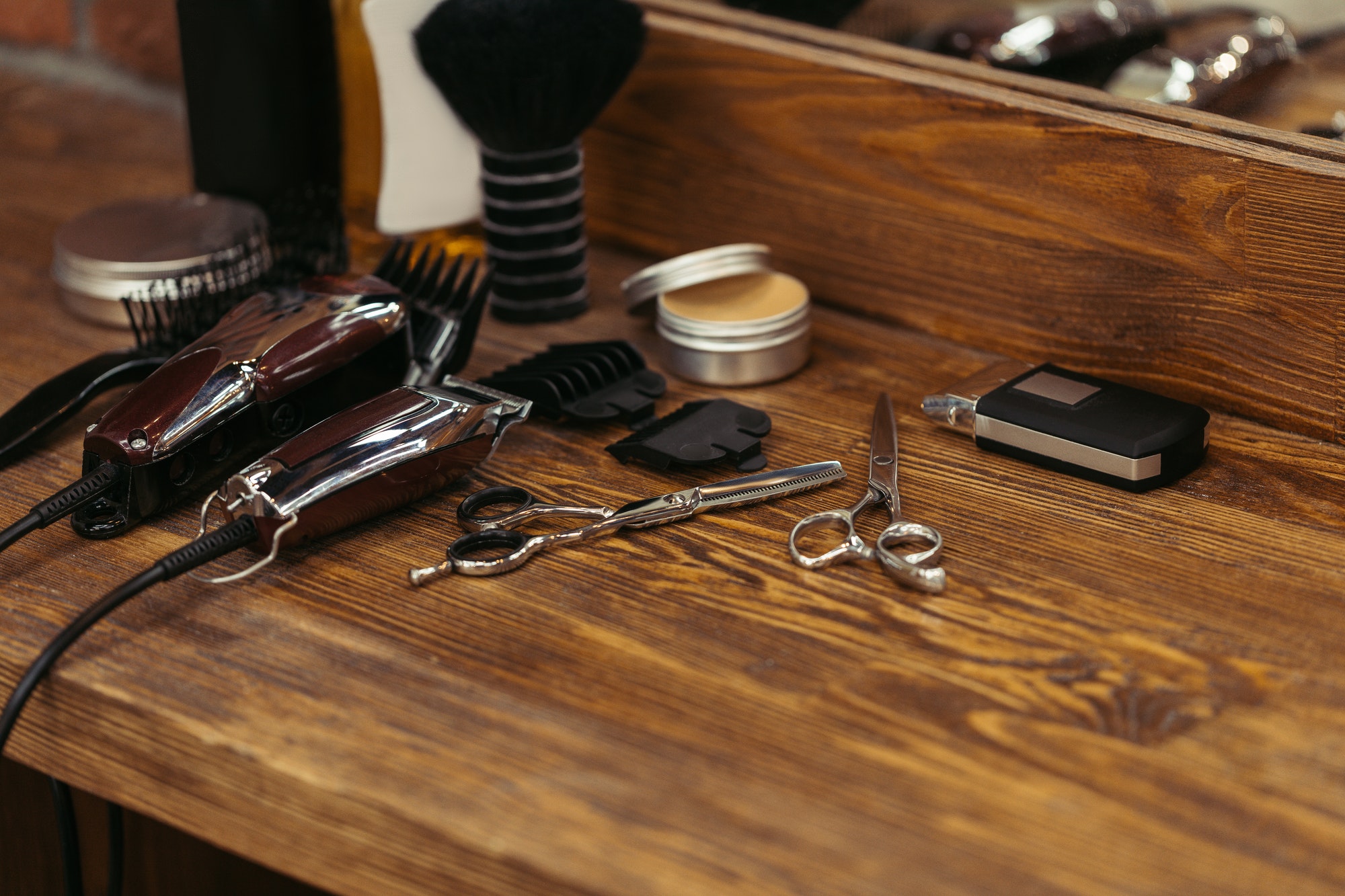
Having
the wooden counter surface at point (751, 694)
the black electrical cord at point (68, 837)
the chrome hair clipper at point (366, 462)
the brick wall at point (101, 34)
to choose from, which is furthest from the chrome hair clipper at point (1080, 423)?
the brick wall at point (101, 34)

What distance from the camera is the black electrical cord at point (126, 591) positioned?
499 millimetres

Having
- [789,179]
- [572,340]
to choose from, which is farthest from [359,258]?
[789,179]

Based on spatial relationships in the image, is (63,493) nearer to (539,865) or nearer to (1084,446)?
(539,865)

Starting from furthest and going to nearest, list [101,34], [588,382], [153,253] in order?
[101,34] < [153,253] < [588,382]

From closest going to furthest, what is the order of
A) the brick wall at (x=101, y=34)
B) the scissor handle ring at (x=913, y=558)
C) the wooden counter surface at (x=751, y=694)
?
the wooden counter surface at (x=751, y=694) → the scissor handle ring at (x=913, y=558) → the brick wall at (x=101, y=34)

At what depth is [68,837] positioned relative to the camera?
1.94ft

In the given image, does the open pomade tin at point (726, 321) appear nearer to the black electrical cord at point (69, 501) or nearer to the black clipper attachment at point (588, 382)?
the black clipper attachment at point (588, 382)

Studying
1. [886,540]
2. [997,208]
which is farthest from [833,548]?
[997,208]

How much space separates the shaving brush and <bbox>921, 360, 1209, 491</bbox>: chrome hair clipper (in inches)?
10.0

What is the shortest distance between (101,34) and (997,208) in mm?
890

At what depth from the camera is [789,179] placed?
0.80 meters

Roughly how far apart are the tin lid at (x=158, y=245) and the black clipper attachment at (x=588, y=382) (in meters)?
0.21

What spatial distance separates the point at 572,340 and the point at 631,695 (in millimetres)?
340

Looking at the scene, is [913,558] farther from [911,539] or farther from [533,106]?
[533,106]
